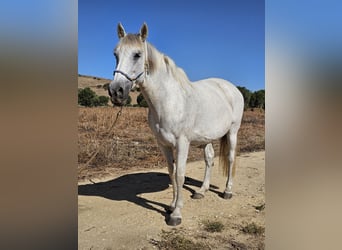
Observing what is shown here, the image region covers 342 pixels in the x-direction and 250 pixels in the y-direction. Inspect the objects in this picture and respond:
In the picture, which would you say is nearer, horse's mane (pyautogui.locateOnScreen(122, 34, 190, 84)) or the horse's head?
the horse's head

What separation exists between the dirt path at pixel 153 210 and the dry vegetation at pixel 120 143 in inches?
16.7

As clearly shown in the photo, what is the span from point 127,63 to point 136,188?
6.57 feet

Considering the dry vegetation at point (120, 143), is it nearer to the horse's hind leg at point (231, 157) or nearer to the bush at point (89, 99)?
the bush at point (89, 99)

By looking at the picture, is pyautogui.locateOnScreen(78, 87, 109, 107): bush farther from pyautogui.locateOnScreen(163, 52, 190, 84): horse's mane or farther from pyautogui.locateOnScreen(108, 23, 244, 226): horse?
pyautogui.locateOnScreen(163, 52, 190, 84): horse's mane

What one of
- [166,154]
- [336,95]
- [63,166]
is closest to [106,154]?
[166,154]

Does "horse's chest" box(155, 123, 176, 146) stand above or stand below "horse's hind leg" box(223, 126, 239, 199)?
above

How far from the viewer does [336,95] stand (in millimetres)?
954

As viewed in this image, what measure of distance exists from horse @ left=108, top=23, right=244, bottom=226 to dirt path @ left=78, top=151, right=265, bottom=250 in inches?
7.0

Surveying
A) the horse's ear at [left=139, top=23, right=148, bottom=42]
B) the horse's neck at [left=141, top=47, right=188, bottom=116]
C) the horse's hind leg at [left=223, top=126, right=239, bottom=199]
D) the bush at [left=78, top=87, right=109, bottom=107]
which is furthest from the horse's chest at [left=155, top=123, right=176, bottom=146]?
the bush at [left=78, top=87, right=109, bottom=107]

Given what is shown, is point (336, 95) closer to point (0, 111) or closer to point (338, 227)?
point (338, 227)

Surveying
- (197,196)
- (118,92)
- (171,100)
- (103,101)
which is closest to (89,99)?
(103,101)

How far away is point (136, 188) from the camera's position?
11.7ft

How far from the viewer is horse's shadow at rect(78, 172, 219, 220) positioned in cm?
308

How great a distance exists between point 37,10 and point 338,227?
1366 millimetres
